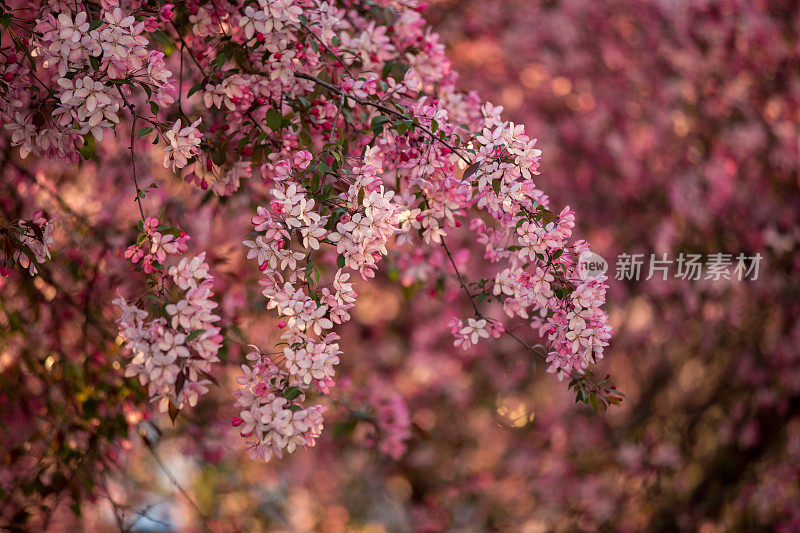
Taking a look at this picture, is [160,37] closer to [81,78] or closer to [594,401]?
[81,78]

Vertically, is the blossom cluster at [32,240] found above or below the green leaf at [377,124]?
below

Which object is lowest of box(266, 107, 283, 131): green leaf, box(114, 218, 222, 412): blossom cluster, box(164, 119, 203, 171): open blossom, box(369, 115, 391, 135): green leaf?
box(114, 218, 222, 412): blossom cluster

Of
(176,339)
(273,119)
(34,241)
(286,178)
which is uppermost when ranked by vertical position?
(273,119)

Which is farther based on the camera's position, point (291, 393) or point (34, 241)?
point (34, 241)

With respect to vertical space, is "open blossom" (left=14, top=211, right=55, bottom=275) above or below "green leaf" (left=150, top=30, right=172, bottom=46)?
below

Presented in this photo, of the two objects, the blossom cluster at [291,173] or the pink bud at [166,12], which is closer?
the blossom cluster at [291,173]

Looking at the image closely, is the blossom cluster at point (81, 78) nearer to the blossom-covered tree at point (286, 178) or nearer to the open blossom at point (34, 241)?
the blossom-covered tree at point (286, 178)

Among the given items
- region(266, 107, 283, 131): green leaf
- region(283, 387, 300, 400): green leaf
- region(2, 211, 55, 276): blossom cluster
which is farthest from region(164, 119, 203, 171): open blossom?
region(283, 387, 300, 400): green leaf

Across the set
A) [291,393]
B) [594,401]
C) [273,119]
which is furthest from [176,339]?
[594,401]

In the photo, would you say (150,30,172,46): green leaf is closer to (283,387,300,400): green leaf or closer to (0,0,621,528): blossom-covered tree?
(0,0,621,528): blossom-covered tree

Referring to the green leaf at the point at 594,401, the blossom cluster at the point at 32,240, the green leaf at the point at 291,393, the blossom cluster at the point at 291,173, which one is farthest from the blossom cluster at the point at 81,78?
the green leaf at the point at 594,401

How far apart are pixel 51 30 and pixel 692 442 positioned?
2.67 metres

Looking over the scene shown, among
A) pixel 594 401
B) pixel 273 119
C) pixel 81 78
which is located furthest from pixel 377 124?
pixel 594 401

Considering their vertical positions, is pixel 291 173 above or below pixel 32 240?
above
